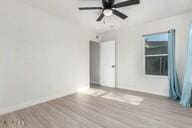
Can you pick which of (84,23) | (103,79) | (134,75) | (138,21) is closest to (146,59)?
(134,75)

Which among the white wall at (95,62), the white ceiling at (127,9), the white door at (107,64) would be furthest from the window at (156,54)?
the white wall at (95,62)

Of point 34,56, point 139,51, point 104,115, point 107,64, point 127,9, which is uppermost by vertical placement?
point 127,9

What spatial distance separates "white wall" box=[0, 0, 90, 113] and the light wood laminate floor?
43 cm

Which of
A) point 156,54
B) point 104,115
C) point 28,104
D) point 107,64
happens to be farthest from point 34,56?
point 156,54

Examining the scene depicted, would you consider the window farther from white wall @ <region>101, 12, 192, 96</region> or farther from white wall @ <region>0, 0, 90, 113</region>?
white wall @ <region>0, 0, 90, 113</region>

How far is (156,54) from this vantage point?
420cm

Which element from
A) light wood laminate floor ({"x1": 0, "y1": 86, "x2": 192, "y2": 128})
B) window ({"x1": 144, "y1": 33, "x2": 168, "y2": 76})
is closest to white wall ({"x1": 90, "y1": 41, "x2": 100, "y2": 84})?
window ({"x1": 144, "y1": 33, "x2": 168, "y2": 76})

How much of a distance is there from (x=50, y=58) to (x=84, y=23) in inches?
69.9

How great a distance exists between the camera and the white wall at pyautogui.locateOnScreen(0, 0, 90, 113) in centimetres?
277

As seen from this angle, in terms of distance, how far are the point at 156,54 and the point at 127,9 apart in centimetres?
191

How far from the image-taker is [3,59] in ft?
8.88

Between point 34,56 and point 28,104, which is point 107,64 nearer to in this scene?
point 34,56

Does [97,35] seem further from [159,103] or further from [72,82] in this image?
[159,103]

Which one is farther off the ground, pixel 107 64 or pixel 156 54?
pixel 156 54
